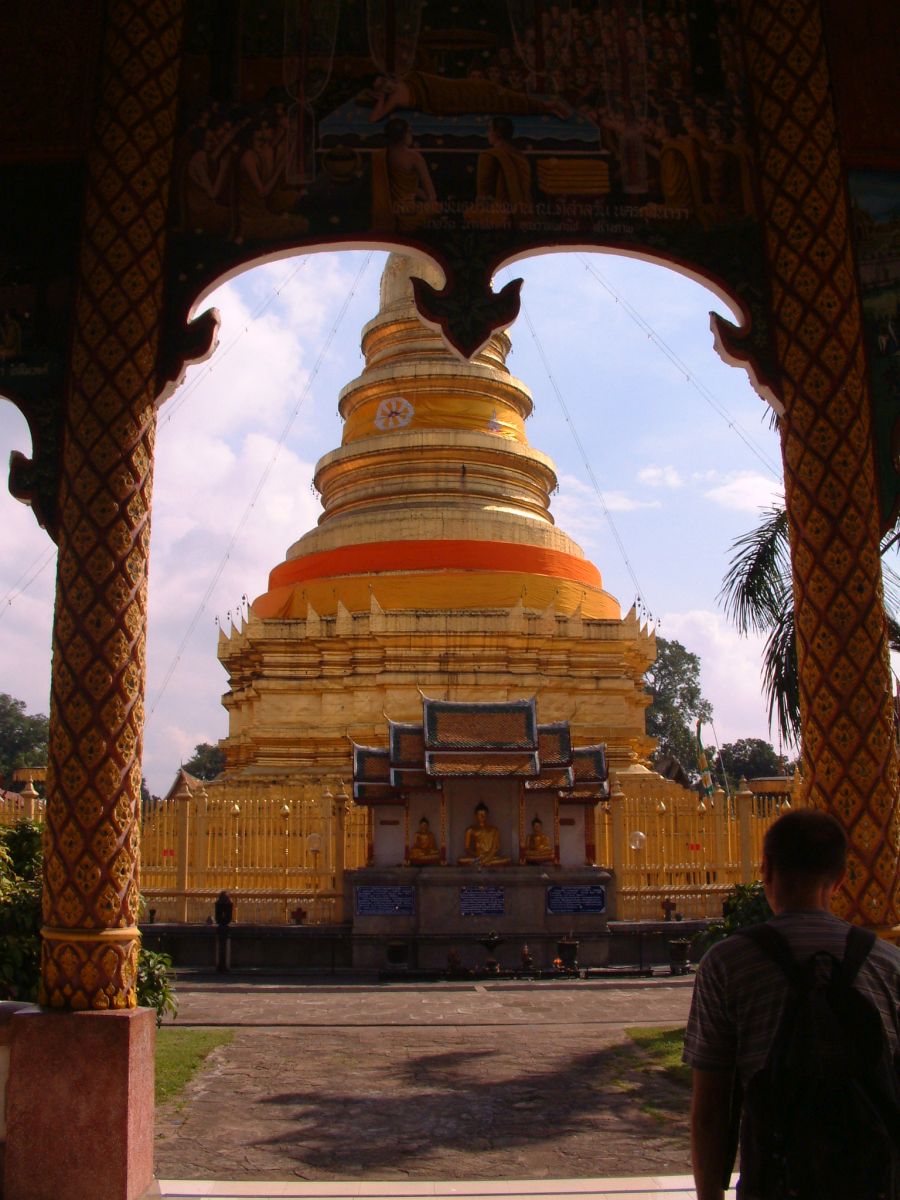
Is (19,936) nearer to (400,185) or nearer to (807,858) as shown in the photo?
(400,185)

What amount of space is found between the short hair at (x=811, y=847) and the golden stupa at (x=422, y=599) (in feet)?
73.5

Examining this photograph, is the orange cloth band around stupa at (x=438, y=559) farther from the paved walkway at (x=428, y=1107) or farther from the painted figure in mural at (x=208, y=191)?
the painted figure in mural at (x=208, y=191)

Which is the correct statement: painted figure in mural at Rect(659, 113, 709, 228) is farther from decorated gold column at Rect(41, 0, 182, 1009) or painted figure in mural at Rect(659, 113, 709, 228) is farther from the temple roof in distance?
the temple roof in distance

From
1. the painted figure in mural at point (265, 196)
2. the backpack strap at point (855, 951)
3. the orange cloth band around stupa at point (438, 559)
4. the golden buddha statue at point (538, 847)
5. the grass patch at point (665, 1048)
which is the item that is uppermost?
the orange cloth band around stupa at point (438, 559)

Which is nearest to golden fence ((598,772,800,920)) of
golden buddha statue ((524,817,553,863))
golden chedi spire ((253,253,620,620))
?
golden buddha statue ((524,817,553,863))

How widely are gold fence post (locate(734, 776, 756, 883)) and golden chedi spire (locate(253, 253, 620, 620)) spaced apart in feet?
27.4

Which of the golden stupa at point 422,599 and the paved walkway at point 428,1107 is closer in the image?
the paved walkway at point 428,1107

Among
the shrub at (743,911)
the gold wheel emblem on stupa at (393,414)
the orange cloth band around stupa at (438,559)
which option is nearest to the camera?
the shrub at (743,911)

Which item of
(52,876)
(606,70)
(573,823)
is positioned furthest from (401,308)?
(52,876)

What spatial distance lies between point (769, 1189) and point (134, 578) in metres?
3.98

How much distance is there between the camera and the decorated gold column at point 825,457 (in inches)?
227

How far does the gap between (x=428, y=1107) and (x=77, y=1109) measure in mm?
3114

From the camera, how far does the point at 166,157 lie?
20.2 feet

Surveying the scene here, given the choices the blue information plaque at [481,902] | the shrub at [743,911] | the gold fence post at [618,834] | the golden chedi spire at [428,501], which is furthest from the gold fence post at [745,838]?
the shrub at [743,911]
